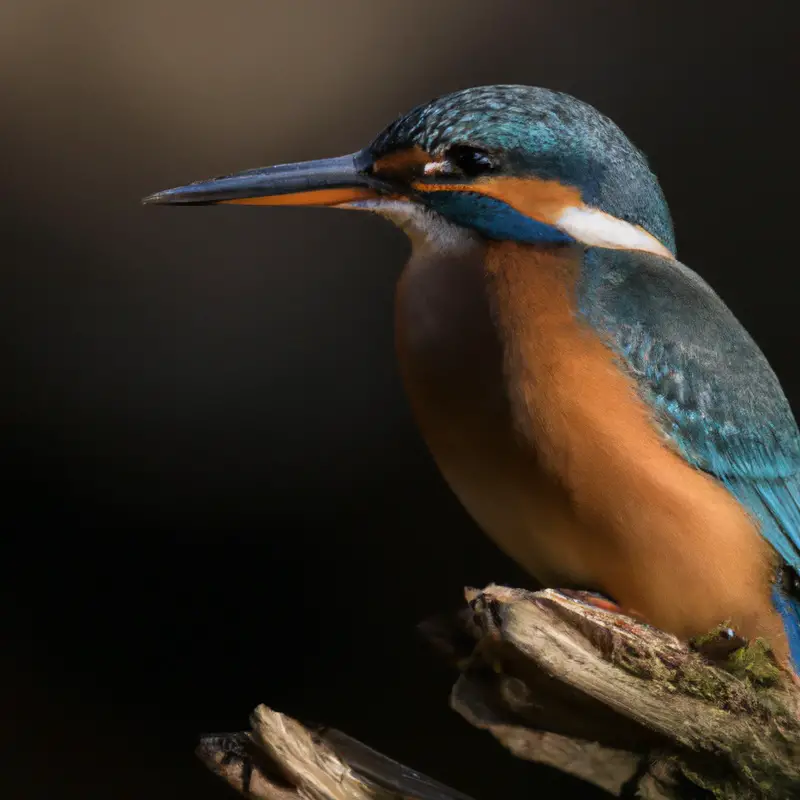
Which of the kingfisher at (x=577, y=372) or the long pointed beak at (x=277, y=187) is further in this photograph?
the long pointed beak at (x=277, y=187)

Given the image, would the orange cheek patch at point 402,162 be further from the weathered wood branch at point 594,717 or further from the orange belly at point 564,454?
the weathered wood branch at point 594,717

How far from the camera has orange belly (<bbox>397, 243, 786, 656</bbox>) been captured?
1.24 meters

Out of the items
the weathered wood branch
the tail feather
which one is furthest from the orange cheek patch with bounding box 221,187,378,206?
the tail feather

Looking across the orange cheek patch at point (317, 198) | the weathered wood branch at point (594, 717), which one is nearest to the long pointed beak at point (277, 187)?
the orange cheek patch at point (317, 198)

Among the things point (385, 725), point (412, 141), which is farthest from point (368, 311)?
point (412, 141)

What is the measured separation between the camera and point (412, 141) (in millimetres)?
1306

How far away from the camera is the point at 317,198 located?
1.40m

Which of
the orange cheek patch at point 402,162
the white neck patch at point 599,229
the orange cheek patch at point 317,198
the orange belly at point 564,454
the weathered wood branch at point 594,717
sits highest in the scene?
the orange cheek patch at point 402,162

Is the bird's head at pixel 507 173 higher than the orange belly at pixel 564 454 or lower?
higher

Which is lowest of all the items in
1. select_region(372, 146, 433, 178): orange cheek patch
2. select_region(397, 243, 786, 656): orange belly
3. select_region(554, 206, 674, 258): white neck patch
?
select_region(397, 243, 786, 656): orange belly

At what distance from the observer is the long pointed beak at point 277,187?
1384 mm

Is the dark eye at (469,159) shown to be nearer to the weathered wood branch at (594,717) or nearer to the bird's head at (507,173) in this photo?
the bird's head at (507,173)

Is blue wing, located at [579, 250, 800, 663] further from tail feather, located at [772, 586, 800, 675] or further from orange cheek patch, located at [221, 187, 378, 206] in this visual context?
orange cheek patch, located at [221, 187, 378, 206]

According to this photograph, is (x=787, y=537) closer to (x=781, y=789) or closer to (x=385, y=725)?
(x=781, y=789)
